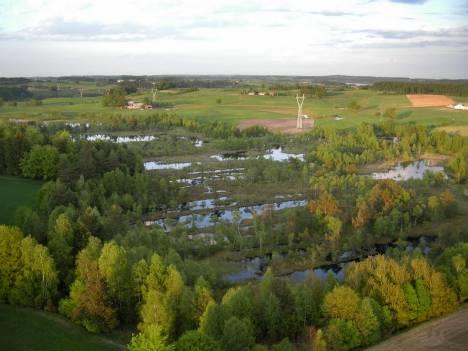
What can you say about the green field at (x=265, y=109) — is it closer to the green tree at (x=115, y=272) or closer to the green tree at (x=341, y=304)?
the green tree at (x=341, y=304)

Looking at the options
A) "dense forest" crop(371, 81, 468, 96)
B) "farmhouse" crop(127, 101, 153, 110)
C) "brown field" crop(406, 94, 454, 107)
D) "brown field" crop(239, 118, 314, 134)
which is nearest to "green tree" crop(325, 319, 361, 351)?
"brown field" crop(239, 118, 314, 134)

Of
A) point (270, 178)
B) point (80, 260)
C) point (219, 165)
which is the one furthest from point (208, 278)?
point (219, 165)

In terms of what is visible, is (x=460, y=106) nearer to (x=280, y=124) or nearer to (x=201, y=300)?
(x=280, y=124)

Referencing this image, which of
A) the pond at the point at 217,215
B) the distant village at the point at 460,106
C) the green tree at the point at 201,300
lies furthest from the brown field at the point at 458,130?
the green tree at the point at 201,300

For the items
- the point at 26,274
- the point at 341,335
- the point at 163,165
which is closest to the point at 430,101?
the point at 163,165

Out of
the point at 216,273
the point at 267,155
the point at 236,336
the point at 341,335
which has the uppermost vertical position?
the point at 267,155

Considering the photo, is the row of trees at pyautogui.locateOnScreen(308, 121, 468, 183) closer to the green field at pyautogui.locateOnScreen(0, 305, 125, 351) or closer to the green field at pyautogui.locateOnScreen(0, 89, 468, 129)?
the green field at pyautogui.locateOnScreen(0, 89, 468, 129)
